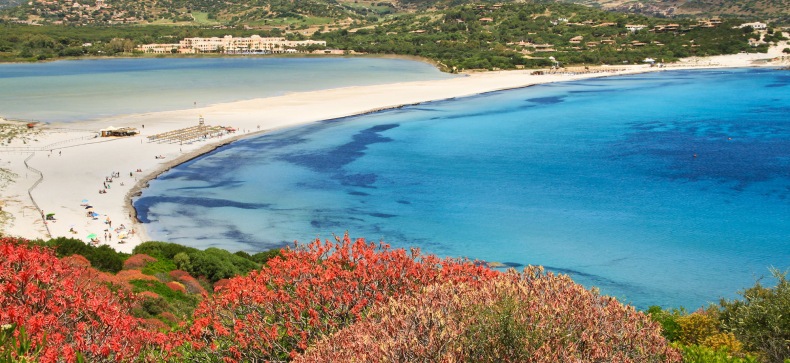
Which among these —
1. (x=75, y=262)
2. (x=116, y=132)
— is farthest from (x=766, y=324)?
(x=116, y=132)

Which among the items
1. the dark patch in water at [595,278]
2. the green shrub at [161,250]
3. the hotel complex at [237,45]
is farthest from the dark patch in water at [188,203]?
the hotel complex at [237,45]

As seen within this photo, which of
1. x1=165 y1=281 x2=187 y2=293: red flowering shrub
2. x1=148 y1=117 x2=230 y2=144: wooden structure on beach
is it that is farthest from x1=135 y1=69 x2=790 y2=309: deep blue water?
x1=165 y1=281 x2=187 y2=293: red flowering shrub

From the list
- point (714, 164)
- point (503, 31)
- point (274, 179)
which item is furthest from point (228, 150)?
point (503, 31)

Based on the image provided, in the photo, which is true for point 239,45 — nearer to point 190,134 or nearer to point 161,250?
point 190,134

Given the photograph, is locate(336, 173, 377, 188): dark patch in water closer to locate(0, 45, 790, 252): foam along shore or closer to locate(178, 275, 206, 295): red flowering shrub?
locate(0, 45, 790, 252): foam along shore

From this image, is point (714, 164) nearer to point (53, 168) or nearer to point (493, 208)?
point (493, 208)

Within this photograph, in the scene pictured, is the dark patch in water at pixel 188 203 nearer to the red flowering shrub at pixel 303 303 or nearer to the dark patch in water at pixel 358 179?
the dark patch in water at pixel 358 179
